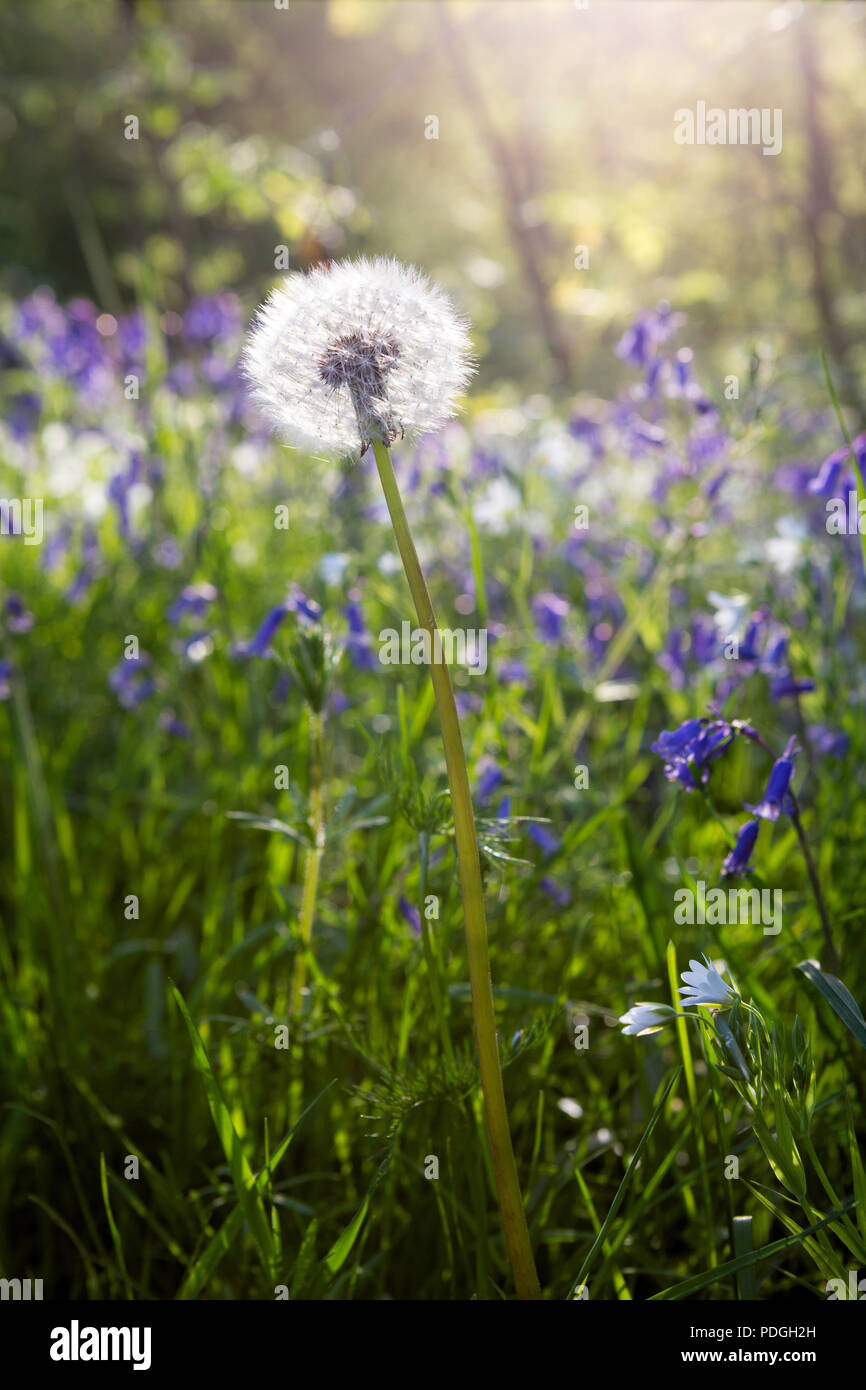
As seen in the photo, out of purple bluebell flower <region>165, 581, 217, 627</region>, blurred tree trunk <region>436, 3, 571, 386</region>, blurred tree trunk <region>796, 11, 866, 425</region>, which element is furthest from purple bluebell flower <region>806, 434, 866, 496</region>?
blurred tree trunk <region>436, 3, 571, 386</region>

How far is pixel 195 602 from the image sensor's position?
276cm

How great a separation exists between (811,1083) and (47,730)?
272cm

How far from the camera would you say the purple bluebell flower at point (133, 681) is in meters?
2.85

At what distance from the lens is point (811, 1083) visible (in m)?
1.15

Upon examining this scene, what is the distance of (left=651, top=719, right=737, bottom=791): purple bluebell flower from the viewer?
1.48m

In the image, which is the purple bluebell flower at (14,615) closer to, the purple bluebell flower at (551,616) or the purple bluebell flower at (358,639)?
the purple bluebell flower at (358,639)

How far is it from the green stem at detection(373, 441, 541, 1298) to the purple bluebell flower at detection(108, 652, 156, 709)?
6.28ft

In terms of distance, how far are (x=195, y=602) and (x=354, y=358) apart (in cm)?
177

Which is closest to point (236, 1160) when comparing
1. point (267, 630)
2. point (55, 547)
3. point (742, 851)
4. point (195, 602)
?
point (742, 851)

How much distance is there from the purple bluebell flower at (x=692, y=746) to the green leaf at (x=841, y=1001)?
325 millimetres

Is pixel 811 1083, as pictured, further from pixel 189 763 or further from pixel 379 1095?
pixel 189 763

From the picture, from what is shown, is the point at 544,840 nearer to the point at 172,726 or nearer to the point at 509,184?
the point at 172,726

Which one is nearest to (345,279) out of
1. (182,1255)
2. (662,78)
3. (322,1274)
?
(322,1274)

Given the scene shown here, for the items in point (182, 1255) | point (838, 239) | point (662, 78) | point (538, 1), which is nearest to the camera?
point (182, 1255)
